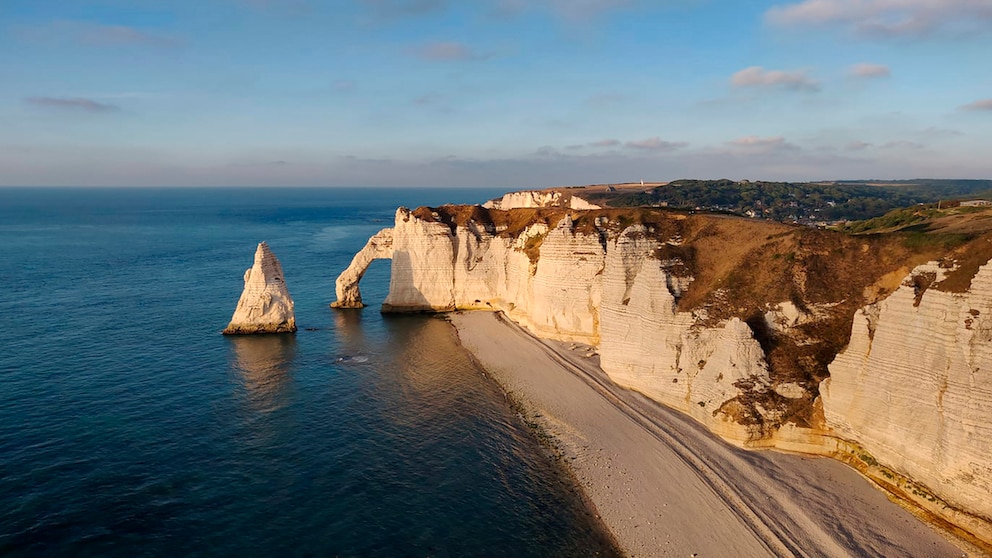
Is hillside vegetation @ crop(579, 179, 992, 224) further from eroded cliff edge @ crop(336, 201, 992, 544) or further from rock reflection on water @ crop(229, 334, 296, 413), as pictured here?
rock reflection on water @ crop(229, 334, 296, 413)

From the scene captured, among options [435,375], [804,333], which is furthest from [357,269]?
[804,333]

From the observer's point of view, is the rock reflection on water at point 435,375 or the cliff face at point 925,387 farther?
the rock reflection on water at point 435,375

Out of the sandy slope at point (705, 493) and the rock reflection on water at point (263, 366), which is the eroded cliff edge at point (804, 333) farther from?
the rock reflection on water at point (263, 366)

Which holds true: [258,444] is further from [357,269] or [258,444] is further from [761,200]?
[761,200]

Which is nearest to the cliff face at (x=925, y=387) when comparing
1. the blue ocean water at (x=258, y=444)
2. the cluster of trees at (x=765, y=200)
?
the blue ocean water at (x=258, y=444)

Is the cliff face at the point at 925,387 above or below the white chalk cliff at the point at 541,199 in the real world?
below

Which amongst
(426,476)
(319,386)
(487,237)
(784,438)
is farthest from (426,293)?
(784,438)
